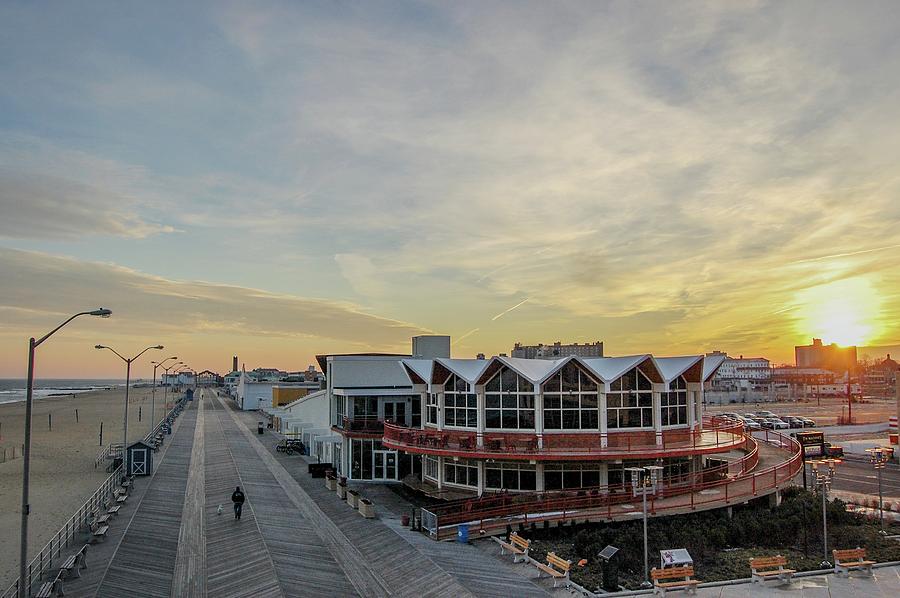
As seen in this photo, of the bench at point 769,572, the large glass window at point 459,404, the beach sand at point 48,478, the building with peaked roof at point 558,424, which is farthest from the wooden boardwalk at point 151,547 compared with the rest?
the bench at point 769,572

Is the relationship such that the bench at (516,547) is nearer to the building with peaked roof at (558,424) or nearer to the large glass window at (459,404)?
the building with peaked roof at (558,424)

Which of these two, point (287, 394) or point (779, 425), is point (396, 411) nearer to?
point (287, 394)

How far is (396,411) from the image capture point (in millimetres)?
39844

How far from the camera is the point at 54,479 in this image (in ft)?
132

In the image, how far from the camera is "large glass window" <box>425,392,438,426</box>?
1357 inches

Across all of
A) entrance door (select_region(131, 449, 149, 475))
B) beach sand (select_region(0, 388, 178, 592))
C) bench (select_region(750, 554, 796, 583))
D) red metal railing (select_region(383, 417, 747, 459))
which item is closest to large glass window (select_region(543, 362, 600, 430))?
red metal railing (select_region(383, 417, 747, 459))

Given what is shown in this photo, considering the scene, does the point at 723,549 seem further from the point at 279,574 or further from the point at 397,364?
the point at 397,364

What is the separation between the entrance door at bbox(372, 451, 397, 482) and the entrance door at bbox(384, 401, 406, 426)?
2713mm

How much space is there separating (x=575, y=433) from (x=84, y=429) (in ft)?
230

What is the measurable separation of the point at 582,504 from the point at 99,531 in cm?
1837

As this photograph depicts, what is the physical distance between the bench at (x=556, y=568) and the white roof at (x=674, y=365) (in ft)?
43.8

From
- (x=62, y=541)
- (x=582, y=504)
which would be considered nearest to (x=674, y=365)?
(x=582, y=504)

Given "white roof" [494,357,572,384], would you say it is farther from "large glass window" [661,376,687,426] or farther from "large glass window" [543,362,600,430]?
"large glass window" [661,376,687,426]

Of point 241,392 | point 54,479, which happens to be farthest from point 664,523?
point 241,392
